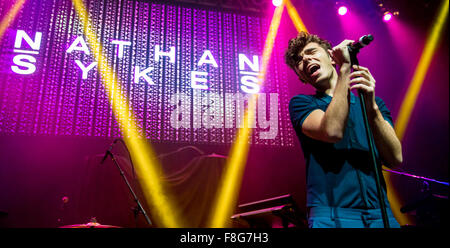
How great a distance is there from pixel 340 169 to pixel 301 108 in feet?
0.80

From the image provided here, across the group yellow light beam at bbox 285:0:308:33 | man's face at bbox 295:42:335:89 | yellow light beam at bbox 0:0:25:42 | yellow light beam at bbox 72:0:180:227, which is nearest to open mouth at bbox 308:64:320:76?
man's face at bbox 295:42:335:89

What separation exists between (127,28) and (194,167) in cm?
180

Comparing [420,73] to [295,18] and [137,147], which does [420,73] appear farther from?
[137,147]

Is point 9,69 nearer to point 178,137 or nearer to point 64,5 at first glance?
point 64,5

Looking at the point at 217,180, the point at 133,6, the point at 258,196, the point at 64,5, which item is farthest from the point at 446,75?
the point at 64,5

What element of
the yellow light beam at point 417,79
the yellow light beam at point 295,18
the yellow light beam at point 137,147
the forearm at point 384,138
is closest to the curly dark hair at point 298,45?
the forearm at point 384,138

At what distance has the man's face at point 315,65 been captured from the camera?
46.7 inches

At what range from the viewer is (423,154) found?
4359 mm

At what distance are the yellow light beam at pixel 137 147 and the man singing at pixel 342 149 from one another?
2.66m

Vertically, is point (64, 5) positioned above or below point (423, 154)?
above

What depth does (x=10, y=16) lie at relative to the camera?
3.51 m

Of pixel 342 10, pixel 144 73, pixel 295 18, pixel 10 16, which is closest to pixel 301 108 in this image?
pixel 144 73

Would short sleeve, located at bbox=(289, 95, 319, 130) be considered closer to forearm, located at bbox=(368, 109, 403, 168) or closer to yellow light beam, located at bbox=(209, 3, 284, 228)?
forearm, located at bbox=(368, 109, 403, 168)

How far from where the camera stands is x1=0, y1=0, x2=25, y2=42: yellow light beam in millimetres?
3432
